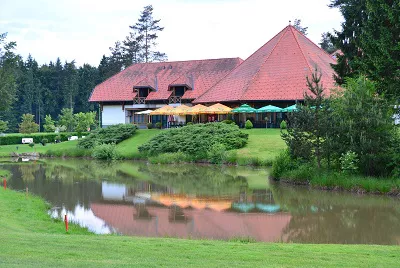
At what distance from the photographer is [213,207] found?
20250 mm

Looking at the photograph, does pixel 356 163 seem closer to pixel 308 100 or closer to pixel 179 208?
pixel 308 100

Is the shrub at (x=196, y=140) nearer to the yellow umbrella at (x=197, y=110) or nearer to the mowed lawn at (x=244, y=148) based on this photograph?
the mowed lawn at (x=244, y=148)

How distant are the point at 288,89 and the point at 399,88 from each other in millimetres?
23137

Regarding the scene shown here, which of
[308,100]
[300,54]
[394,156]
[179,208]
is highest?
[300,54]

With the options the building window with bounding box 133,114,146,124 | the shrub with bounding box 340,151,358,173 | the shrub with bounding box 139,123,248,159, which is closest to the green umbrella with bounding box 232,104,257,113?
the shrub with bounding box 139,123,248,159

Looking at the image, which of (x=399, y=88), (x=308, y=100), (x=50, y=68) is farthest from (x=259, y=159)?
(x=50, y=68)

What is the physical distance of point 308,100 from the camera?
84.5 ft

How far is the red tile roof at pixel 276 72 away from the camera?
4728 centimetres

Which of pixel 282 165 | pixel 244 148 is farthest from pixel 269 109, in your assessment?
pixel 282 165

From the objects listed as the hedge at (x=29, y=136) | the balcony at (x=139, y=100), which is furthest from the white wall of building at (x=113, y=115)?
the hedge at (x=29, y=136)

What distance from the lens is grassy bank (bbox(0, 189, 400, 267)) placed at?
868cm

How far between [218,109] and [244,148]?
9068mm

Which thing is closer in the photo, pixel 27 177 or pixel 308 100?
pixel 308 100

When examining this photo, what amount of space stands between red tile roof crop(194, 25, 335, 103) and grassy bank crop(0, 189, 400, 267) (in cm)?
3571
